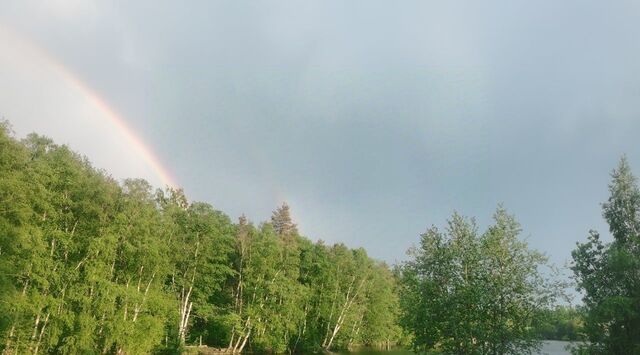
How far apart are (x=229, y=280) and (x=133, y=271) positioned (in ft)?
82.7

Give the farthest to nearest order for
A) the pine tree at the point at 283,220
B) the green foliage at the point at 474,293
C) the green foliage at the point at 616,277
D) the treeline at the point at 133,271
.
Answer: the pine tree at the point at 283,220 < the treeline at the point at 133,271 < the green foliage at the point at 616,277 < the green foliage at the point at 474,293

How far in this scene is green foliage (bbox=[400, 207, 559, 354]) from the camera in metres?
23.4

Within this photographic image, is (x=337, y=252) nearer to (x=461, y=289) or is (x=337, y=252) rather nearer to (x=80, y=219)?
(x=80, y=219)

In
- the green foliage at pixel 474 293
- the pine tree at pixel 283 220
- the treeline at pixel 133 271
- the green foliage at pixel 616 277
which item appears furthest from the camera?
the pine tree at pixel 283 220

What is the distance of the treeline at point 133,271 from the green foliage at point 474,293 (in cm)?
708

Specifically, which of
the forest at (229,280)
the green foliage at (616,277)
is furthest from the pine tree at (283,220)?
the green foliage at (616,277)

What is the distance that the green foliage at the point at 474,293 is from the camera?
76.8ft

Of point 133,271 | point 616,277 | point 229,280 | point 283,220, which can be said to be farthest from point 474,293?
point 283,220

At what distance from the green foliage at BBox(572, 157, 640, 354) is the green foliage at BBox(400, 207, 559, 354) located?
970cm

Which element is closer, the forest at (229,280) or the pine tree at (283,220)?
the forest at (229,280)

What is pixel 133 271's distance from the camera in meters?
48.1

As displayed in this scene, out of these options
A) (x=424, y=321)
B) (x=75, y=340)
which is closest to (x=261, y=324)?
(x=75, y=340)

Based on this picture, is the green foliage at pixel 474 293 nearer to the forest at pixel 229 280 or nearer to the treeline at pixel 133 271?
the forest at pixel 229 280

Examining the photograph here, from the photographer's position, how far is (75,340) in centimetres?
4019
